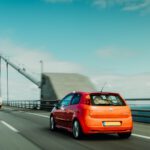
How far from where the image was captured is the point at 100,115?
39.2ft

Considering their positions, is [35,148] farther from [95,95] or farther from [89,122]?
[95,95]

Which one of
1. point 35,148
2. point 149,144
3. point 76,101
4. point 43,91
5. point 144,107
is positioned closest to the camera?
point 35,148

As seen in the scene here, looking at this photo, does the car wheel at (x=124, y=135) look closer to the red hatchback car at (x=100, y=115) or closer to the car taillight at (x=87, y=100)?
the red hatchback car at (x=100, y=115)

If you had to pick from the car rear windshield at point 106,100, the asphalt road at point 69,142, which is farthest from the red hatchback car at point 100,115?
the asphalt road at point 69,142

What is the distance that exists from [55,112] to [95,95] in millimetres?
2764

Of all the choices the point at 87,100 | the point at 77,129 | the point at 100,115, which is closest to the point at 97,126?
the point at 100,115

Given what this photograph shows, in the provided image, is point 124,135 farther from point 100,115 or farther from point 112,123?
point 100,115

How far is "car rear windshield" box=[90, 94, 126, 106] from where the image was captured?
12.2 m

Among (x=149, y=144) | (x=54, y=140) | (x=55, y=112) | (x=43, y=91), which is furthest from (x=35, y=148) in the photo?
(x=43, y=91)

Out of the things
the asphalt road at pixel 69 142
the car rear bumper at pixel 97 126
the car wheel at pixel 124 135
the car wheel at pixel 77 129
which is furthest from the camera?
the car wheel at pixel 124 135

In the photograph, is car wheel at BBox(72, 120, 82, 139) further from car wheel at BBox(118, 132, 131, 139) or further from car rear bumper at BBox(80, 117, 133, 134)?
car wheel at BBox(118, 132, 131, 139)

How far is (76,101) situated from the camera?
42.4ft

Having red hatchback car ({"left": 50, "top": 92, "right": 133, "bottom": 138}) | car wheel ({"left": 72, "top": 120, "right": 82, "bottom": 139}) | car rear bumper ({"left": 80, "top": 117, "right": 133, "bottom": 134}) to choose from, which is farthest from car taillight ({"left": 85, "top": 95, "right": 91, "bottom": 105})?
car wheel ({"left": 72, "top": 120, "right": 82, "bottom": 139})

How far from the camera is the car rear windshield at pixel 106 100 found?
12250 mm
